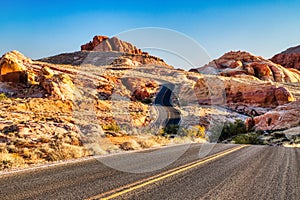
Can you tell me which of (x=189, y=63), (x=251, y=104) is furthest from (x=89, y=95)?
(x=251, y=104)

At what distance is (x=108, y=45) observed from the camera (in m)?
131

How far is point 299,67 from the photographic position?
119375mm

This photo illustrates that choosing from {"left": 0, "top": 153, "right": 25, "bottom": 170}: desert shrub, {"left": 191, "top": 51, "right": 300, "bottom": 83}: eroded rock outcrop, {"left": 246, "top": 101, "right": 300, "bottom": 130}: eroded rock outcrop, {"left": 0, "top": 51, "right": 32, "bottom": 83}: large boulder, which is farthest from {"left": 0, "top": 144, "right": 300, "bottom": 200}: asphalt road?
{"left": 191, "top": 51, "right": 300, "bottom": 83}: eroded rock outcrop

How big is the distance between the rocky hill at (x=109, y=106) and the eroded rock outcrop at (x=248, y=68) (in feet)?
1.12

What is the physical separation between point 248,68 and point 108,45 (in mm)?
76710

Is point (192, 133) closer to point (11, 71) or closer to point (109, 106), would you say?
point (109, 106)

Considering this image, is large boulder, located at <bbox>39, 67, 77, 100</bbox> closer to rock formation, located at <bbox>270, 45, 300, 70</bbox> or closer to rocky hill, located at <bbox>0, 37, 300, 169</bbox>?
rocky hill, located at <bbox>0, 37, 300, 169</bbox>

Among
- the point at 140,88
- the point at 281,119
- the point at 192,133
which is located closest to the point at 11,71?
the point at 192,133

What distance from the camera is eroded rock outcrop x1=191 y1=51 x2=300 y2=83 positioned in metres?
81.5

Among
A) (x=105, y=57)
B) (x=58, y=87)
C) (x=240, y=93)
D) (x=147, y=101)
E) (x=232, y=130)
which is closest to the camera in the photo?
(x=58, y=87)

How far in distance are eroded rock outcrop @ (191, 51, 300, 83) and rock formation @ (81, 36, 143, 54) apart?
178 feet

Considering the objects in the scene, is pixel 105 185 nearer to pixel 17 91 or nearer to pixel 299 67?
pixel 17 91

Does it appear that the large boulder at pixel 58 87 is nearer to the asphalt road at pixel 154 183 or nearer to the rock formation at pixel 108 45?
the asphalt road at pixel 154 183

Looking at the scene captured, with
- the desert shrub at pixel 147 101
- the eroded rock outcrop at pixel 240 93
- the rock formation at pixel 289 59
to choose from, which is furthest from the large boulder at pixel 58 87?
the rock formation at pixel 289 59
